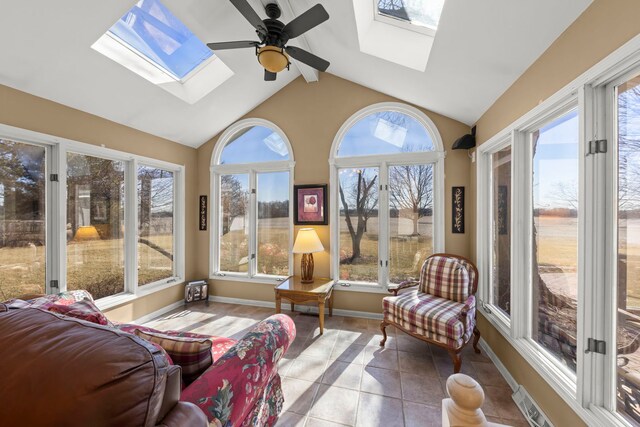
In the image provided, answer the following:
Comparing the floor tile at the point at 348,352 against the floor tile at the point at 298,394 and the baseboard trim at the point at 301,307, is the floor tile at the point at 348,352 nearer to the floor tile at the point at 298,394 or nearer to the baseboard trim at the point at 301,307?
the floor tile at the point at 298,394

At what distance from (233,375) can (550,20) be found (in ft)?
8.78

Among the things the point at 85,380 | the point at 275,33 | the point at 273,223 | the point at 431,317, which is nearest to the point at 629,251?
the point at 431,317

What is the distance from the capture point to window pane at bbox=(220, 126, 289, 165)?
154 inches

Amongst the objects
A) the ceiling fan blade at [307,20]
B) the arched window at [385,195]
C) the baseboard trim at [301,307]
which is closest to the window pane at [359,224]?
the arched window at [385,195]

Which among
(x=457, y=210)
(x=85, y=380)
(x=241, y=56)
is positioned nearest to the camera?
(x=85, y=380)

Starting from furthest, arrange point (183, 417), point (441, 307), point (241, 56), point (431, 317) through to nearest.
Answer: point (241, 56) → point (441, 307) → point (431, 317) → point (183, 417)

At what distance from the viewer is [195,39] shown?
285 cm

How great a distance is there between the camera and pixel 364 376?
2.27 metres

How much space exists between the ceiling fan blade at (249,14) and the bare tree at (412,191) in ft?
7.49

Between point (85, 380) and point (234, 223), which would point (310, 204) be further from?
point (85, 380)

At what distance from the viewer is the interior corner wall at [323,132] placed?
3.25 metres

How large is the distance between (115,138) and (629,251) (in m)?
4.63

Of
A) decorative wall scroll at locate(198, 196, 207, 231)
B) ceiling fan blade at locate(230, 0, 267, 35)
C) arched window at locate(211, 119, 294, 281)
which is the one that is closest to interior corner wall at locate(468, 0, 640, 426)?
ceiling fan blade at locate(230, 0, 267, 35)

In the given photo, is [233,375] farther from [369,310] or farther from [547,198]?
[369,310]
